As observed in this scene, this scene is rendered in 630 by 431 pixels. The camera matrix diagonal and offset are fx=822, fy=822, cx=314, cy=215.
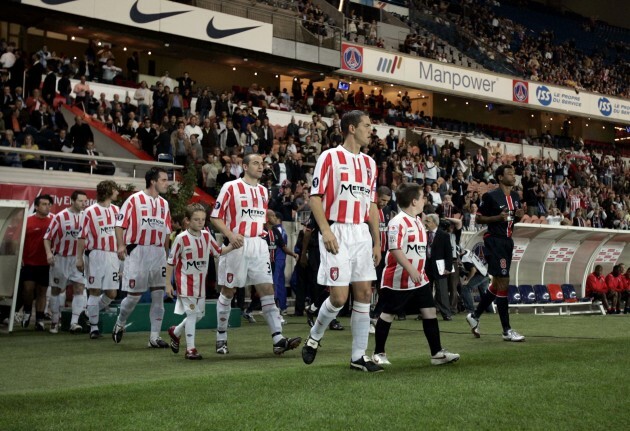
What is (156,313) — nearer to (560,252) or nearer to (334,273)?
(334,273)

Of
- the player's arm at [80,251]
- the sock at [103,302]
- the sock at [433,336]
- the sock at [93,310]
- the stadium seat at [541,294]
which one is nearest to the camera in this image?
the sock at [433,336]

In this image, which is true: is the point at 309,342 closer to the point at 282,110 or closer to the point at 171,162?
the point at 171,162

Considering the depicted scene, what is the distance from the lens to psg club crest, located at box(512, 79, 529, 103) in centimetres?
4409

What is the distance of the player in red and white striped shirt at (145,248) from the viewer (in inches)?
421

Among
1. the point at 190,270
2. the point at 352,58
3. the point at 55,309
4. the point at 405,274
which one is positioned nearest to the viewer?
the point at 405,274

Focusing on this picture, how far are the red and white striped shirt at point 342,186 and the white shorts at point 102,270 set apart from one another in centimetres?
619

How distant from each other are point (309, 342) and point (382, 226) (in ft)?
22.4

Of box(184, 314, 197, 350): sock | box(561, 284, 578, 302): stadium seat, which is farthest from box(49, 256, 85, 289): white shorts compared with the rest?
box(561, 284, 578, 302): stadium seat

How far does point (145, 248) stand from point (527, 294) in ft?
37.3

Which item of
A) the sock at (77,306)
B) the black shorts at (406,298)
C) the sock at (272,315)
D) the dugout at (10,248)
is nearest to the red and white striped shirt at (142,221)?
the sock at (272,315)

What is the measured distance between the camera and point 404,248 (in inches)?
317

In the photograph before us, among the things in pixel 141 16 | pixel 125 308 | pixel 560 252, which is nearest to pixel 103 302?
pixel 125 308

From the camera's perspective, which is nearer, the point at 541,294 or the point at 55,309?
the point at 55,309

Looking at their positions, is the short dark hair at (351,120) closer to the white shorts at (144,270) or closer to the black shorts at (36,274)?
the white shorts at (144,270)
